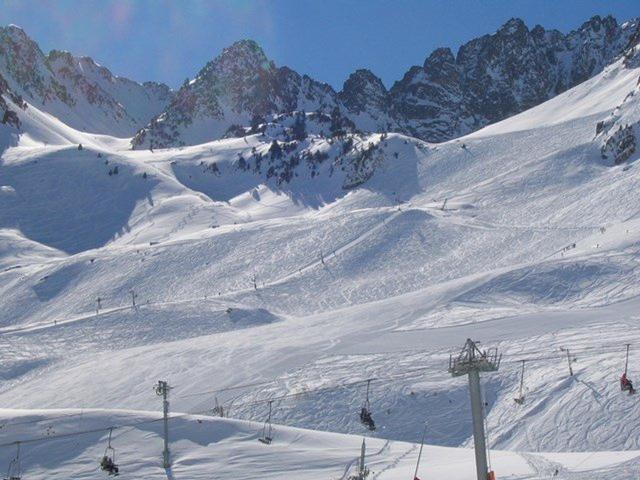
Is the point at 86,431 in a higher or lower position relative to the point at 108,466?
higher

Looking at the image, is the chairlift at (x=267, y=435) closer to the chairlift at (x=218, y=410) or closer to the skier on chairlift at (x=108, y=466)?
the skier on chairlift at (x=108, y=466)

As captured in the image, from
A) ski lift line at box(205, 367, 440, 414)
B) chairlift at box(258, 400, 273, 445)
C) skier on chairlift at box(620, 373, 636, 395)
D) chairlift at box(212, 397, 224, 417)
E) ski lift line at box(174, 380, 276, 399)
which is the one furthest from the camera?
ski lift line at box(174, 380, 276, 399)

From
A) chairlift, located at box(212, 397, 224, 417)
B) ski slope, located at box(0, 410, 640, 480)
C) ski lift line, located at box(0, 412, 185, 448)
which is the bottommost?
ski slope, located at box(0, 410, 640, 480)

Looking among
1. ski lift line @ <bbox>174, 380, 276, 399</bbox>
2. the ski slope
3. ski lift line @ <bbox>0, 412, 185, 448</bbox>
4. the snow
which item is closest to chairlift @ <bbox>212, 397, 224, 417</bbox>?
the snow

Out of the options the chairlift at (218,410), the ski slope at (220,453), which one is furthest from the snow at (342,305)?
the chairlift at (218,410)

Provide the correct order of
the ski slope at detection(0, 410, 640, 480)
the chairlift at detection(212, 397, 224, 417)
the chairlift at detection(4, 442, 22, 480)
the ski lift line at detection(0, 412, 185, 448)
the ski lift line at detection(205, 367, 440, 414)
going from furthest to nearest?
the ski lift line at detection(205, 367, 440, 414)
the chairlift at detection(212, 397, 224, 417)
the ski lift line at detection(0, 412, 185, 448)
the chairlift at detection(4, 442, 22, 480)
the ski slope at detection(0, 410, 640, 480)

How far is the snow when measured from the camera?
24781 millimetres

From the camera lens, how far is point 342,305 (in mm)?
64188

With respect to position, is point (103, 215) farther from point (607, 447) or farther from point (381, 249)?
point (607, 447)

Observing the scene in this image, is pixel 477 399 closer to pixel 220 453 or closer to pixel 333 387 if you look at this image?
pixel 220 453

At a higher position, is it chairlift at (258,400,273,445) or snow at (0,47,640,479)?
snow at (0,47,640,479)

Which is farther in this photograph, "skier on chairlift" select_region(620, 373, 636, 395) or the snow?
"skier on chairlift" select_region(620, 373, 636, 395)

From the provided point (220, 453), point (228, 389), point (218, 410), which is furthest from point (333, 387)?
point (220, 453)

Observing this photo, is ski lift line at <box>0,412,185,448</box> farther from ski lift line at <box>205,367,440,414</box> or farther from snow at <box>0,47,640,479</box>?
ski lift line at <box>205,367,440,414</box>
